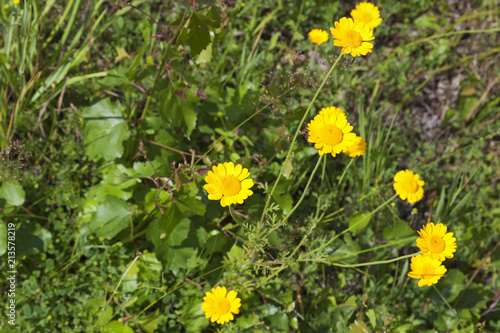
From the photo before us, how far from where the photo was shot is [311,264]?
7.44ft

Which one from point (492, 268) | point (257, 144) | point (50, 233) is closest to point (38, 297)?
point (50, 233)

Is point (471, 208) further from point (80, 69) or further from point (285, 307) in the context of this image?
point (80, 69)

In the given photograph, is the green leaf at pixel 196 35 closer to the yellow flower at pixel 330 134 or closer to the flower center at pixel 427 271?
the yellow flower at pixel 330 134

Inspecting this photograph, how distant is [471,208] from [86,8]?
3080 millimetres

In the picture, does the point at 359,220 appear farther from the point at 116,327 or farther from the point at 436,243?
the point at 116,327

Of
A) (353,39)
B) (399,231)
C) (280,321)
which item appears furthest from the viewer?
(399,231)

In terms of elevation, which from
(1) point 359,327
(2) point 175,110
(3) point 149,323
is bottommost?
(3) point 149,323

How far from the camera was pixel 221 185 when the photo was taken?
1.51m

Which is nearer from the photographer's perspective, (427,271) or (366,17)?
(427,271)

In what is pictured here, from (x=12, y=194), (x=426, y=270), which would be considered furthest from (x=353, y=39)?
(x=12, y=194)

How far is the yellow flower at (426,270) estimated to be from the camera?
1.57 m

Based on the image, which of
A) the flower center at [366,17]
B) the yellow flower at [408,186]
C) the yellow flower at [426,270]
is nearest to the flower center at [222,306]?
the yellow flower at [426,270]

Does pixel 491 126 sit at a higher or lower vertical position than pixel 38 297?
higher

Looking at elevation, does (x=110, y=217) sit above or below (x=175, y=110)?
below
